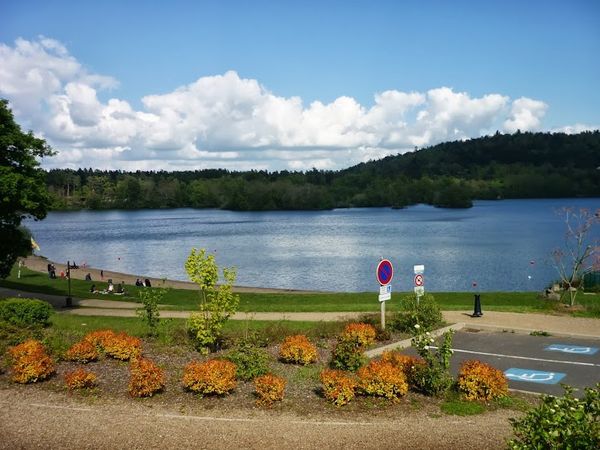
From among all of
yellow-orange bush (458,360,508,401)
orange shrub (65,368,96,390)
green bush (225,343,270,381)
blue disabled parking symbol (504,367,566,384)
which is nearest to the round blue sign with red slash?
blue disabled parking symbol (504,367,566,384)

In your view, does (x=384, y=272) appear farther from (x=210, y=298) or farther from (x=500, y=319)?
(x=500, y=319)

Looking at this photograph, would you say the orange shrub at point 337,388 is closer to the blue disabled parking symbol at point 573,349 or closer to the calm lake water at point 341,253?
the blue disabled parking symbol at point 573,349

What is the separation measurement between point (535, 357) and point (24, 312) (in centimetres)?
1518

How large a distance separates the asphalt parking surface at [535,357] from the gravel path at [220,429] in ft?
10.4

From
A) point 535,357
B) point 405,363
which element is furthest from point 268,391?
point 535,357

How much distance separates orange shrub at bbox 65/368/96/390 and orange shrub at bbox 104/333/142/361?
2133 millimetres

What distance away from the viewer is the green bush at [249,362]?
39.2 feet

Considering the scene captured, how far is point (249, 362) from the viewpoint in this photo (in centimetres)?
1212

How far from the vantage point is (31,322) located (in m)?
17.6

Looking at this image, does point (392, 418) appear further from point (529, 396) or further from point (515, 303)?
point (515, 303)

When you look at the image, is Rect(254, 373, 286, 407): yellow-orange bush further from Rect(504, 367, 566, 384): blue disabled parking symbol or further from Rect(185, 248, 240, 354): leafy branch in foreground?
Rect(504, 367, 566, 384): blue disabled parking symbol

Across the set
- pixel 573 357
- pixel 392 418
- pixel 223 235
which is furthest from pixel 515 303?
pixel 223 235

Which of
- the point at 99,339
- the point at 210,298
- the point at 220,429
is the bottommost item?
the point at 220,429

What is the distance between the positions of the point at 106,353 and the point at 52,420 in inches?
162
